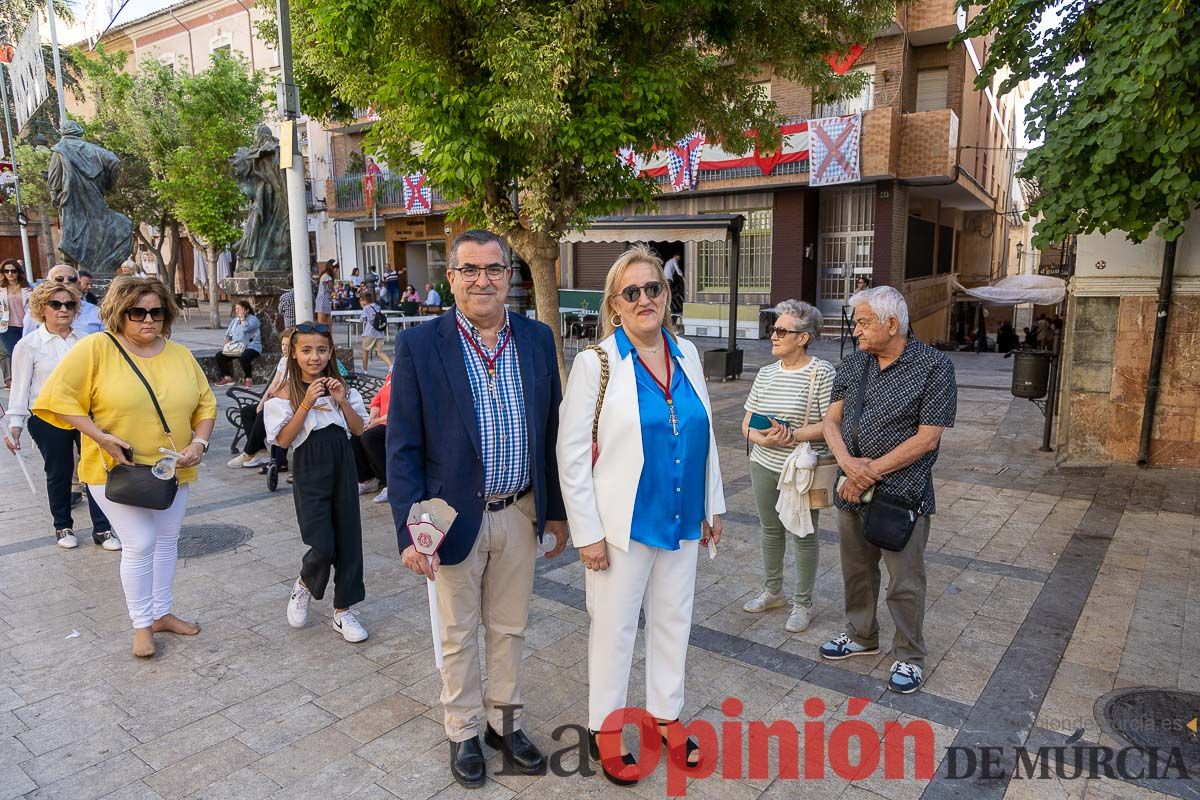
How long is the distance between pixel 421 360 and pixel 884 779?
233 cm

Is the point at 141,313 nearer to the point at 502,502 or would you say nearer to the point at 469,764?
the point at 502,502

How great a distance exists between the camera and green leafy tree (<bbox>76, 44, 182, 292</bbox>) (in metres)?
21.9

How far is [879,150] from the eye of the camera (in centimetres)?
1700

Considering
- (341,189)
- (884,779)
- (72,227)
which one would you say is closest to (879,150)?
(72,227)

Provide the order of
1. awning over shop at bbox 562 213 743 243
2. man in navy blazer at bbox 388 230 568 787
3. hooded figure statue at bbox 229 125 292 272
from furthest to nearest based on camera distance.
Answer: awning over shop at bbox 562 213 743 243, hooded figure statue at bbox 229 125 292 272, man in navy blazer at bbox 388 230 568 787

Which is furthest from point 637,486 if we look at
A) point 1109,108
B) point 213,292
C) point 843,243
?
point 213,292

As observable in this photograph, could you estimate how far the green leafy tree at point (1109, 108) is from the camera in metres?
5.18

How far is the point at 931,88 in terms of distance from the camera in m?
19.7

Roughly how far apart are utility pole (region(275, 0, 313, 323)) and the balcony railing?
1904cm

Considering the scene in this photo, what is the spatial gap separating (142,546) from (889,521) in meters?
3.63

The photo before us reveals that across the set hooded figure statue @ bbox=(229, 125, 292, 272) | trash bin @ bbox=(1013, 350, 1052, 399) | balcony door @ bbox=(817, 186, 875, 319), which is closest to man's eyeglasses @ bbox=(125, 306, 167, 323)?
trash bin @ bbox=(1013, 350, 1052, 399)

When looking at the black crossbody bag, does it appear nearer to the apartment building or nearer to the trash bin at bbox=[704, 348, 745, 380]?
the trash bin at bbox=[704, 348, 745, 380]

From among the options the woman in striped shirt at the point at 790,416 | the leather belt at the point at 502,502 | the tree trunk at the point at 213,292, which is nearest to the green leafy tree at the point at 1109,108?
the woman in striped shirt at the point at 790,416

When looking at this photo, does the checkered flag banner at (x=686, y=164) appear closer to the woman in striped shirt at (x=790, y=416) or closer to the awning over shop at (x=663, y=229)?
the awning over shop at (x=663, y=229)
